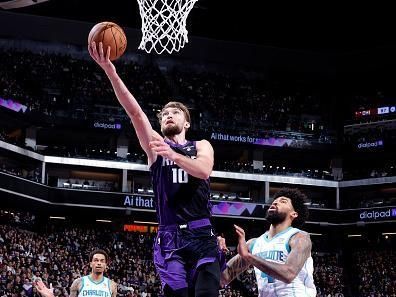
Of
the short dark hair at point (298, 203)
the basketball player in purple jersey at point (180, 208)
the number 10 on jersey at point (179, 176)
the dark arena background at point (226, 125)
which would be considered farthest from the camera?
the dark arena background at point (226, 125)

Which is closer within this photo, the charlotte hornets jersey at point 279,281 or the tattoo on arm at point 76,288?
the charlotte hornets jersey at point 279,281

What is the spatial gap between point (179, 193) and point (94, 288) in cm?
616

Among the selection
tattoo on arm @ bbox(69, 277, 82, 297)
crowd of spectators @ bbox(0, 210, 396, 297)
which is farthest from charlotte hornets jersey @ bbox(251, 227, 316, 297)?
crowd of spectators @ bbox(0, 210, 396, 297)

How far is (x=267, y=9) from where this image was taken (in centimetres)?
3744

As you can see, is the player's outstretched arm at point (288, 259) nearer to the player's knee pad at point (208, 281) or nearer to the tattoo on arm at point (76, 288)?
the player's knee pad at point (208, 281)

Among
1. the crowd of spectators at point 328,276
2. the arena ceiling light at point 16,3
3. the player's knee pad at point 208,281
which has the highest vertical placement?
the arena ceiling light at point 16,3

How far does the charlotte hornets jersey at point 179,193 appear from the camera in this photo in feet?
17.7

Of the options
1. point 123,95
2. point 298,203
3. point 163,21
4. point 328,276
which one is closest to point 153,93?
point 328,276

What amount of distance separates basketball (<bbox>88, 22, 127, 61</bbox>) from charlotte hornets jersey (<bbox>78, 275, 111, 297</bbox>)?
641 cm

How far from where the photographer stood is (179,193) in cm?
541

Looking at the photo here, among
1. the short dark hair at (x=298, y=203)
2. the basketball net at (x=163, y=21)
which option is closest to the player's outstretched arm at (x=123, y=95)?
the short dark hair at (x=298, y=203)

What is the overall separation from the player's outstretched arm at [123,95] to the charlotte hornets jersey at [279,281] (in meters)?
1.28

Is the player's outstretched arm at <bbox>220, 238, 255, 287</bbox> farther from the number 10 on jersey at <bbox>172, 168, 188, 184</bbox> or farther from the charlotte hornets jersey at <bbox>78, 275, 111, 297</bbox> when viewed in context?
the charlotte hornets jersey at <bbox>78, 275, 111, 297</bbox>

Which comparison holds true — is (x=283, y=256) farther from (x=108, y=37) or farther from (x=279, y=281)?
(x=108, y=37)
